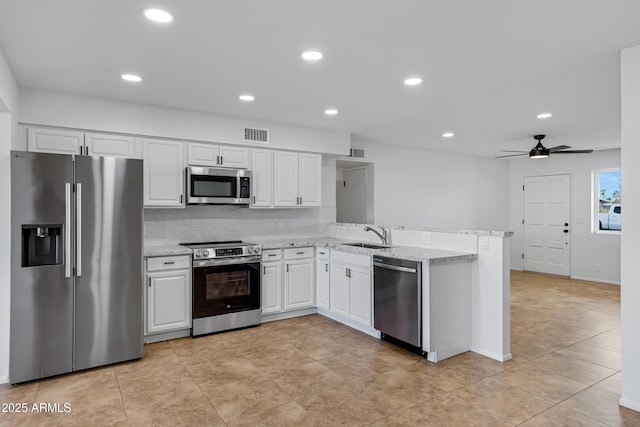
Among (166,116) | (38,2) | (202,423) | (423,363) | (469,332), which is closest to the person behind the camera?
(38,2)

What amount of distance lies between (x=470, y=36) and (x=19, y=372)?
13.6 feet

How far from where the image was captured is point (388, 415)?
256cm

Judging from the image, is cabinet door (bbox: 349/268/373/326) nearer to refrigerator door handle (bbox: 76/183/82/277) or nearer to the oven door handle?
the oven door handle

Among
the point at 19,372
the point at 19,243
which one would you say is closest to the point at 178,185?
the point at 19,243

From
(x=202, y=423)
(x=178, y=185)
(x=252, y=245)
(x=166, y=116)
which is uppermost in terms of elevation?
(x=166, y=116)

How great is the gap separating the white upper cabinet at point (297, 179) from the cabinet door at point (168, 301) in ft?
5.10

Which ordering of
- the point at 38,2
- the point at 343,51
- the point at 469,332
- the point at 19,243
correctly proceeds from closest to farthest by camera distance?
the point at 38,2 < the point at 343,51 < the point at 19,243 < the point at 469,332

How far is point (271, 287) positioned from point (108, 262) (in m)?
1.86

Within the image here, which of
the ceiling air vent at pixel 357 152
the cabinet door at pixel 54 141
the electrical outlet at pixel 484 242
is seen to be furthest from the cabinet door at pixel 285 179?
the electrical outlet at pixel 484 242

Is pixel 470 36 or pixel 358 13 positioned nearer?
Answer: pixel 358 13

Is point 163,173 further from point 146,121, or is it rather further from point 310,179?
point 310,179

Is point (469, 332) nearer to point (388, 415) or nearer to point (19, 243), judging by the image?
point (388, 415)

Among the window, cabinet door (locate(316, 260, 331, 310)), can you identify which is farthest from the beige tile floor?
the window

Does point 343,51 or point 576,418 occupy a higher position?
point 343,51
